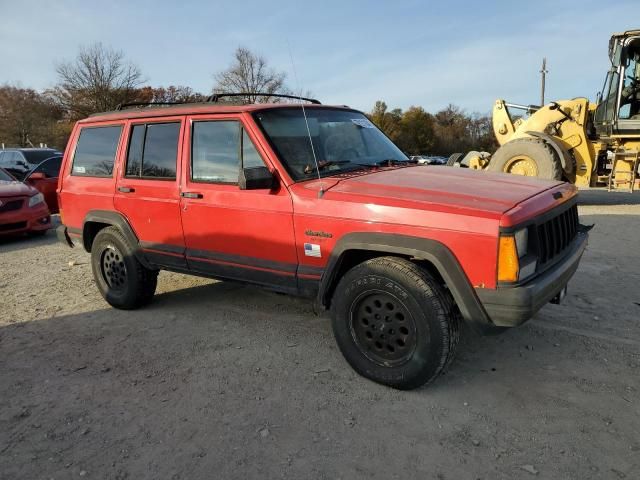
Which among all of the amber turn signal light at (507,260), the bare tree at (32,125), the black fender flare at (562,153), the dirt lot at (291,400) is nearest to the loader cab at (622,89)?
the black fender flare at (562,153)

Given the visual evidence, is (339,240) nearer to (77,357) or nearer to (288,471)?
(288,471)

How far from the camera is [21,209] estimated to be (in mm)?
8438

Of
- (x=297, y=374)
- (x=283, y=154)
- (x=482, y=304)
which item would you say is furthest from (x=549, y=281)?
(x=283, y=154)

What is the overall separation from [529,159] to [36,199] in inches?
407

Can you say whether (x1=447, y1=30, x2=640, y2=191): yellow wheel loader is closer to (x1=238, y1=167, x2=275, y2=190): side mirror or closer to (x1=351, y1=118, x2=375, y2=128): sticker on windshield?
(x1=351, y1=118, x2=375, y2=128): sticker on windshield

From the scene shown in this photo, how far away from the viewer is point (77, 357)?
372cm

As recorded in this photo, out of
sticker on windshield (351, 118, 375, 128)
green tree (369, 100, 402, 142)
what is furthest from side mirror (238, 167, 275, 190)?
green tree (369, 100, 402, 142)

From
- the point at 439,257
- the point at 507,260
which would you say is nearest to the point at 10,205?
the point at 439,257

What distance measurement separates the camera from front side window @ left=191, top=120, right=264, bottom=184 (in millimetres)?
3615

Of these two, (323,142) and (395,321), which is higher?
(323,142)

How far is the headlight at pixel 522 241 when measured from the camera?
2.69m

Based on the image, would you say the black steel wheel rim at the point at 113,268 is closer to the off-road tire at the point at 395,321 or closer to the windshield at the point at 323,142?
the windshield at the point at 323,142

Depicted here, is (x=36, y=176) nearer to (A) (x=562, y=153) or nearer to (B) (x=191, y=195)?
(B) (x=191, y=195)

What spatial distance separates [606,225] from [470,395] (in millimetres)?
6803
